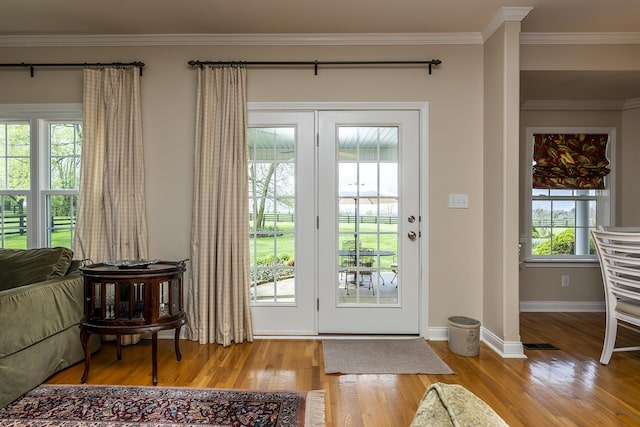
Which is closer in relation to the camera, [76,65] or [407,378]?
[407,378]

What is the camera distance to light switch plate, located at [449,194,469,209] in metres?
3.28

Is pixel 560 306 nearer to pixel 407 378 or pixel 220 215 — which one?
pixel 407 378

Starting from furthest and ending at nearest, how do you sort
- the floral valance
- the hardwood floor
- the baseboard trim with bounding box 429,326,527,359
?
the floral valance
the baseboard trim with bounding box 429,326,527,359
the hardwood floor

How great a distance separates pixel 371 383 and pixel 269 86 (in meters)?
2.50

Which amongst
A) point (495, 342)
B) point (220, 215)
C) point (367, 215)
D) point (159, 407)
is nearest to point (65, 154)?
point (220, 215)

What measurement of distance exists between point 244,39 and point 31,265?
95.2 inches

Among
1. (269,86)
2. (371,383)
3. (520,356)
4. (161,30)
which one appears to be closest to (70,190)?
(161,30)

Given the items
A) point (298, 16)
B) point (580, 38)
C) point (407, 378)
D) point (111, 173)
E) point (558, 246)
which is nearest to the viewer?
point (407, 378)

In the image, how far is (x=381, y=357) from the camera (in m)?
2.83

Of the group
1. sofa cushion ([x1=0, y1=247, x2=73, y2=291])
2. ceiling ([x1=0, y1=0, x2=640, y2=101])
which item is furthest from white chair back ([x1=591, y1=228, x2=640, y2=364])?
sofa cushion ([x1=0, y1=247, x2=73, y2=291])

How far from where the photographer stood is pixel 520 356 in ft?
9.39

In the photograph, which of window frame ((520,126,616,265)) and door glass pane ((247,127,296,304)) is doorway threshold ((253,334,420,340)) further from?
window frame ((520,126,616,265))

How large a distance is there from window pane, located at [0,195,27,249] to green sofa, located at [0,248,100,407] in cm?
71

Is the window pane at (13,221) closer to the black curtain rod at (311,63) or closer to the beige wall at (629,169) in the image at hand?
the black curtain rod at (311,63)
